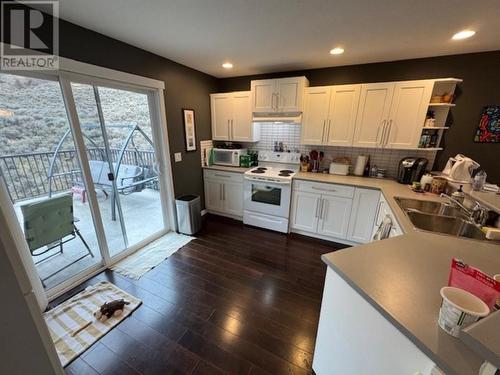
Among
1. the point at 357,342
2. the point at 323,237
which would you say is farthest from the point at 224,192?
the point at 357,342

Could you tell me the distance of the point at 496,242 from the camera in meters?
1.36

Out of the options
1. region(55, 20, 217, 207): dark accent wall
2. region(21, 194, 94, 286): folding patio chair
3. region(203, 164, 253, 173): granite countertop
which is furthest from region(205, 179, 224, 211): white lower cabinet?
region(21, 194, 94, 286): folding patio chair

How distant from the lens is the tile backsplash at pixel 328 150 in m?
2.85

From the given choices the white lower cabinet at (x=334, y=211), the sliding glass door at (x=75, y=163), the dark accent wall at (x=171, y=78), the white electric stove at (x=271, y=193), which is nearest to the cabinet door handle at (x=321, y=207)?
the white lower cabinet at (x=334, y=211)

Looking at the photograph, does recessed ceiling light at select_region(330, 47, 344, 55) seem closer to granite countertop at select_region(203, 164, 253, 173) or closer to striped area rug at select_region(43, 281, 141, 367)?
granite countertop at select_region(203, 164, 253, 173)

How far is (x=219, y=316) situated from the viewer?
1797 mm

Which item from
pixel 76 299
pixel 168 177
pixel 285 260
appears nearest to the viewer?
pixel 76 299

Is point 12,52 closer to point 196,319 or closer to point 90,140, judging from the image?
point 90,140

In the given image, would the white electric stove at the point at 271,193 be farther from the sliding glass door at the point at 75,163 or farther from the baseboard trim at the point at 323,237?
the sliding glass door at the point at 75,163

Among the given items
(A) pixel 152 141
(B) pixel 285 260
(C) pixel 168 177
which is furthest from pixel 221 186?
(B) pixel 285 260

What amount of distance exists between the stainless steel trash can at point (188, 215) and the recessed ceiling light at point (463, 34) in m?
3.38

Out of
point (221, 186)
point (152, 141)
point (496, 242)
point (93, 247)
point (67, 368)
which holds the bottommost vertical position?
point (67, 368)

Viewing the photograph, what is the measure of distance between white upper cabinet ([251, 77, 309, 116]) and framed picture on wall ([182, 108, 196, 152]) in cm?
100

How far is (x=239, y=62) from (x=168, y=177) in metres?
1.90
